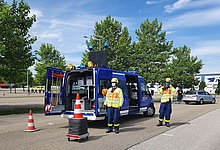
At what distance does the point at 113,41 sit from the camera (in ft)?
88.8

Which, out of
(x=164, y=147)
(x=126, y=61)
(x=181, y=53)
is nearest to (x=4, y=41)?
(x=164, y=147)

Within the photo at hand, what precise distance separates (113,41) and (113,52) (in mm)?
1246

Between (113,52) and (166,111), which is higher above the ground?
(113,52)

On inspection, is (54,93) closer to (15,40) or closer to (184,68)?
(15,40)

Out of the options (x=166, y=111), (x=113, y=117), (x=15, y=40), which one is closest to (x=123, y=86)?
(x=166, y=111)

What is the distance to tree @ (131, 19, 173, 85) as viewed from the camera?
28594 millimetres

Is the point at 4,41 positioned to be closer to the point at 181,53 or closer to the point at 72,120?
the point at 72,120

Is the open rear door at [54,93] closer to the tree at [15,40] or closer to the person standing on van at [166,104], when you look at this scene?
the person standing on van at [166,104]

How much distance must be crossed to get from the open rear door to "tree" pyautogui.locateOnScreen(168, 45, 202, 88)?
25.1 metres

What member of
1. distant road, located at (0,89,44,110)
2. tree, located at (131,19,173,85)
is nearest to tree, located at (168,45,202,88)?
tree, located at (131,19,173,85)

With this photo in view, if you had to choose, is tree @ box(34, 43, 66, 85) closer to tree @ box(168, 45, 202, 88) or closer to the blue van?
tree @ box(168, 45, 202, 88)

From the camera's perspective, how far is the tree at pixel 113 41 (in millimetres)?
26344

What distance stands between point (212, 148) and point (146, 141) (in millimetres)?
1798

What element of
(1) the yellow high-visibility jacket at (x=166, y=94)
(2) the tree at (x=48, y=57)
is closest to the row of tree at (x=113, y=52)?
(2) the tree at (x=48, y=57)
